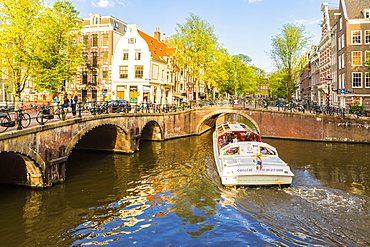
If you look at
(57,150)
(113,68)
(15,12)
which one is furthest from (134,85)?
(57,150)

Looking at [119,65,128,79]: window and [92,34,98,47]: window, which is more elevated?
[92,34,98,47]: window

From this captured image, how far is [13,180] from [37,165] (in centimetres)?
184

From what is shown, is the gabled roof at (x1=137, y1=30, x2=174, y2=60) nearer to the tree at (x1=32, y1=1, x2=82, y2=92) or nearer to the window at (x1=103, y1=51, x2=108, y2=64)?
the window at (x1=103, y1=51, x2=108, y2=64)

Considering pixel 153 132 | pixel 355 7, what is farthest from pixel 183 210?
pixel 355 7

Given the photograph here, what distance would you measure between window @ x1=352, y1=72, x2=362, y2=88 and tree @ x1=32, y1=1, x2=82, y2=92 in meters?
33.4

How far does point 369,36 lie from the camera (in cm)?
3619

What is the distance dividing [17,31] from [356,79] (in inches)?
1495

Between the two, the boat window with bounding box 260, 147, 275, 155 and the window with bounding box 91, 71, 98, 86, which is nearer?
the boat window with bounding box 260, 147, 275, 155

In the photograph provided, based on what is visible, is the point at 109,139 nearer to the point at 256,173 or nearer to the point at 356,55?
the point at 256,173

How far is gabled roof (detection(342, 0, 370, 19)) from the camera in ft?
123

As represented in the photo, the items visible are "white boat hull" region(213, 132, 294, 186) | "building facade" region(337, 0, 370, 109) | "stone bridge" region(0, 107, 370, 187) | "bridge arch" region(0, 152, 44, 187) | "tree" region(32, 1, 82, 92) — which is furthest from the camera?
"building facade" region(337, 0, 370, 109)

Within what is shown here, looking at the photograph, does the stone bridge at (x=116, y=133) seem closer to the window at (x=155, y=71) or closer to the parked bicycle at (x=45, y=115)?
the parked bicycle at (x=45, y=115)

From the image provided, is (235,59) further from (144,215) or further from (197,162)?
(144,215)

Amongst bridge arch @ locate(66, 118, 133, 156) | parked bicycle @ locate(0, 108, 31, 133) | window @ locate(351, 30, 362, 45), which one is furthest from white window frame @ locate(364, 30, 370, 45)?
parked bicycle @ locate(0, 108, 31, 133)
